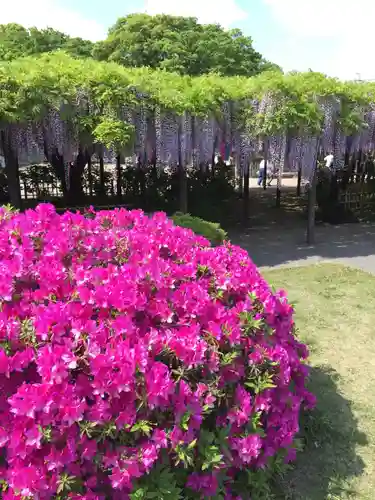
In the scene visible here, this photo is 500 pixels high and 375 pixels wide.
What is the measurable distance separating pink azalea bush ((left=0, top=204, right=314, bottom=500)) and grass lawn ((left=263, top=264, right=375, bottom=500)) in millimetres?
539

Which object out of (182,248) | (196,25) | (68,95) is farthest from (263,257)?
(196,25)

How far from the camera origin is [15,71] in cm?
797

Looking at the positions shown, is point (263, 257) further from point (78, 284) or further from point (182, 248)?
point (78, 284)

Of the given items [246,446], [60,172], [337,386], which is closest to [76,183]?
[60,172]

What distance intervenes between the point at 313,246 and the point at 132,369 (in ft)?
31.0

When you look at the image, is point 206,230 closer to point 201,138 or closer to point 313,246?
point 201,138

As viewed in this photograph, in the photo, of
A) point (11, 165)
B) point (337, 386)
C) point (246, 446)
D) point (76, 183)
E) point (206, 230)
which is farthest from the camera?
point (76, 183)

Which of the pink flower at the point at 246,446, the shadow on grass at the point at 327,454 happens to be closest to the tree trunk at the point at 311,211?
the shadow on grass at the point at 327,454

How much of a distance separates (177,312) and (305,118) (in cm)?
823

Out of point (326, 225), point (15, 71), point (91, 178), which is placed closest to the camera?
point (15, 71)

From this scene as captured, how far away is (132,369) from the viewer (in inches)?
91.9

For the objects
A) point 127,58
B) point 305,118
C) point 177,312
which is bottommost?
point 177,312

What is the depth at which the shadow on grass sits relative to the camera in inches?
135

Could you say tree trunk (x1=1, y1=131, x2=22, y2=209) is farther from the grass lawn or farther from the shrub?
the grass lawn
